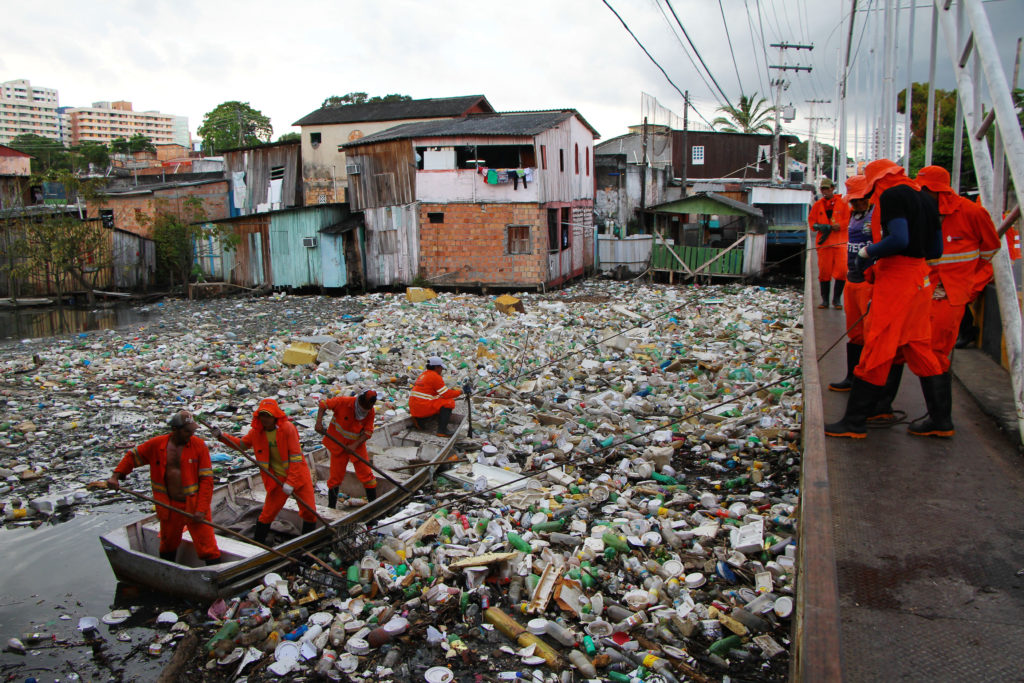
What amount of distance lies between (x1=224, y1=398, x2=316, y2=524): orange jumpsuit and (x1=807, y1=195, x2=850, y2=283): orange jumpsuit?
7.14m

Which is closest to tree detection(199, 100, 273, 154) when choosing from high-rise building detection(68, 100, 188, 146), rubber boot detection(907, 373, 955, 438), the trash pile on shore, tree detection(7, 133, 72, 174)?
tree detection(7, 133, 72, 174)

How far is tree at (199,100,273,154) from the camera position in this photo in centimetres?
4475

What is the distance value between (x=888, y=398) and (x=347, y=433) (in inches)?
163

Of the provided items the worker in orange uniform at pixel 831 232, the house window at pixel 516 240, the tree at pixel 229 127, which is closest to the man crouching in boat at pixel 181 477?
the worker in orange uniform at pixel 831 232

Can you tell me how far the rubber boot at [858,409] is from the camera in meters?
4.31

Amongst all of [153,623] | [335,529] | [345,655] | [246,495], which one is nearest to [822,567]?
[345,655]

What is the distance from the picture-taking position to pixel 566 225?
72.6ft

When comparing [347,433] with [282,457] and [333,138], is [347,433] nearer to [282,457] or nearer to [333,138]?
[282,457]

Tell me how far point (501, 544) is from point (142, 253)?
22.1 meters

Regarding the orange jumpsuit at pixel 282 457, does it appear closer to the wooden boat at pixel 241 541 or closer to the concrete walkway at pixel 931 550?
the wooden boat at pixel 241 541

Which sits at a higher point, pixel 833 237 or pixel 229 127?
pixel 229 127

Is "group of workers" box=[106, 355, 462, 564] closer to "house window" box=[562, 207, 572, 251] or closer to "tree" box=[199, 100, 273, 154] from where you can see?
"house window" box=[562, 207, 572, 251]

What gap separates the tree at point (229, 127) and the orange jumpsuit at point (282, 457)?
143 feet

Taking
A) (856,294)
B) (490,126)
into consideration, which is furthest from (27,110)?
(856,294)
